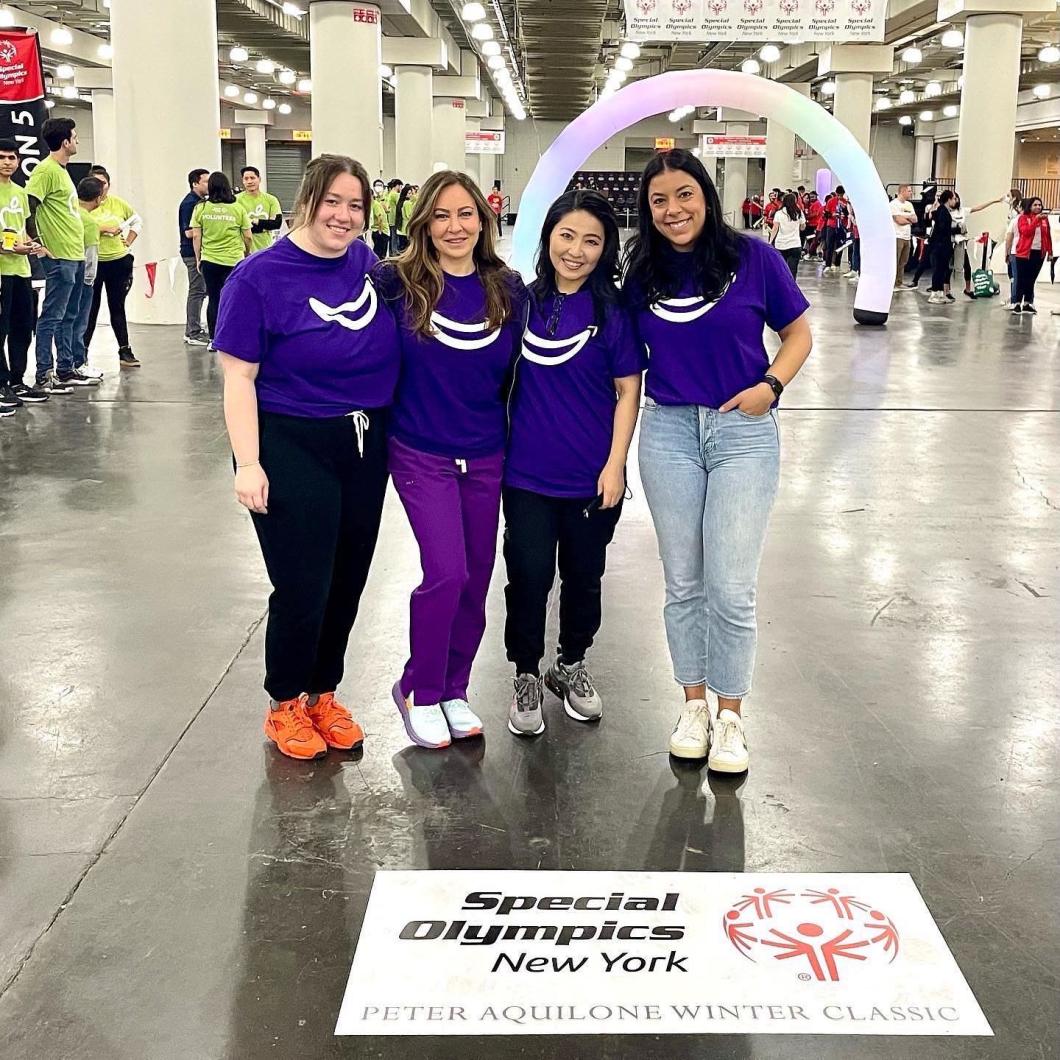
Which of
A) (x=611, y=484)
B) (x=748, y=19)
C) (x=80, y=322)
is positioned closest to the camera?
(x=611, y=484)

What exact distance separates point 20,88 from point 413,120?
60.0 feet

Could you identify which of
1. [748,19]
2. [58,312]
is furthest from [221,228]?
[748,19]

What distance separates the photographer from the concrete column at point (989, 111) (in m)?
20.5

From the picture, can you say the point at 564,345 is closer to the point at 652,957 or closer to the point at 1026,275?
the point at 652,957

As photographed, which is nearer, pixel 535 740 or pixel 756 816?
pixel 756 816

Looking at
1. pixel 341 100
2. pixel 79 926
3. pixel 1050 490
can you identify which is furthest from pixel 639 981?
pixel 341 100

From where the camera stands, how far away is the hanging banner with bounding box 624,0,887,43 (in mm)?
14117

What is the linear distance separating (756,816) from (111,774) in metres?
1.56

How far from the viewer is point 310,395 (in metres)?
2.89

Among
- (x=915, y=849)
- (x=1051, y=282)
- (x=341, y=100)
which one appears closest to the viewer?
(x=915, y=849)

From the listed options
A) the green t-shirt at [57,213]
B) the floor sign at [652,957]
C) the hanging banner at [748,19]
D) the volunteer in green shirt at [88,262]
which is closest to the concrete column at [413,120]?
the hanging banner at [748,19]

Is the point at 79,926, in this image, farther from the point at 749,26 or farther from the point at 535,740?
the point at 749,26

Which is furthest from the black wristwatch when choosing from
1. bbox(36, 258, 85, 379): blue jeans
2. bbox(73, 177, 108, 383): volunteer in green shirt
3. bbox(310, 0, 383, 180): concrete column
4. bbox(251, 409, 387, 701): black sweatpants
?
bbox(310, 0, 383, 180): concrete column

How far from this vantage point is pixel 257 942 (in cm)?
232
